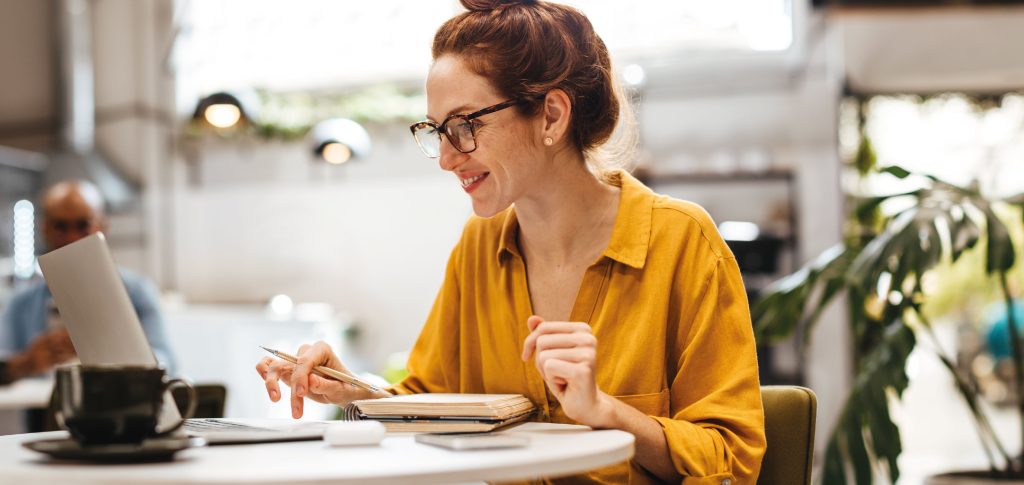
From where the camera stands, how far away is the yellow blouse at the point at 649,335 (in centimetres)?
143

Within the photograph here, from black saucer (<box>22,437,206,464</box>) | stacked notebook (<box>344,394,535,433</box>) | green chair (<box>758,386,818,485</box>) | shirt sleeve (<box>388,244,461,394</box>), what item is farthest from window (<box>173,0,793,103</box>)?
black saucer (<box>22,437,206,464</box>)

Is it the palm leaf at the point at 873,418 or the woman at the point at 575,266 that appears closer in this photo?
the woman at the point at 575,266

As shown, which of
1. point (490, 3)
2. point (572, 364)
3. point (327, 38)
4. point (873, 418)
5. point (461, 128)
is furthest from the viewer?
point (327, 38)

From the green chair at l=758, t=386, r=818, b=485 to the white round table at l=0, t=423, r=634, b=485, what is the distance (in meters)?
0.46

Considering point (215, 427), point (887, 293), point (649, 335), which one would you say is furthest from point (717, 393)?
point (887, 293)

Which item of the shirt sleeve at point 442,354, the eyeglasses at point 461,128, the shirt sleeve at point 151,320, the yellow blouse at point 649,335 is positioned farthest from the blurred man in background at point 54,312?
the eyeglasses at point 461,128

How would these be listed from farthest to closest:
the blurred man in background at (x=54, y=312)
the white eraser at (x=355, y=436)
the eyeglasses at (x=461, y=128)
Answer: the blurred man in background at (x=54, y=312), the eyeglasses at (x=461, y=128), the white eraser at (x=355, y=436)

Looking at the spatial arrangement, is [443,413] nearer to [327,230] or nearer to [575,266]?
[575,266]

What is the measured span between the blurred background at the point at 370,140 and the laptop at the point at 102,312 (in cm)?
526

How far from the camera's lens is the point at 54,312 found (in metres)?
3.17

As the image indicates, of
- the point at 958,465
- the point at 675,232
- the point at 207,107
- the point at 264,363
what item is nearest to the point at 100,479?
the point at 264,363

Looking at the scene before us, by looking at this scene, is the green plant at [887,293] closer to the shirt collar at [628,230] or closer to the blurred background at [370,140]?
the shirt collar at [628,230]

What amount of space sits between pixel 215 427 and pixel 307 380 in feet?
0.60

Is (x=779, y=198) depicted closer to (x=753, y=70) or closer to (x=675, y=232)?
(x=753, y=70)
